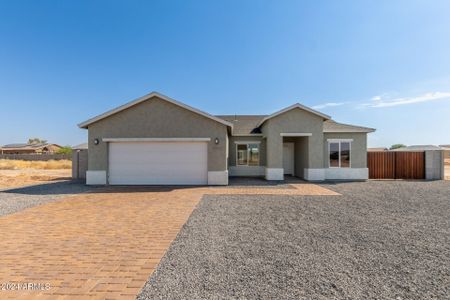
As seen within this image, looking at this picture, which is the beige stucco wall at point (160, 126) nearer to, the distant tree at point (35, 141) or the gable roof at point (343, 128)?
Answer: the gable roof at point (343, 128)

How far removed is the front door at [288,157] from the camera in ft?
60.4

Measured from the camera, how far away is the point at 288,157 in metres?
18.5

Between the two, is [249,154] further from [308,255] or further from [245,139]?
[308,255]

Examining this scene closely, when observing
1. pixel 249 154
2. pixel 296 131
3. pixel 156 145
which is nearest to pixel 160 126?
pixel 156 145

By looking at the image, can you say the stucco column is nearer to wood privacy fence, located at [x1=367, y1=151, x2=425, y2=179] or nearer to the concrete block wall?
wood privacy fence, located at [x1=367, y1=151, x2=425, y2=179]

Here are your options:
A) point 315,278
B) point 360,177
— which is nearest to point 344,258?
point 315,278

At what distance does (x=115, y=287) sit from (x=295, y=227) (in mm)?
4503

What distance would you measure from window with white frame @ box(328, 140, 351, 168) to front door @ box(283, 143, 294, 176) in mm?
3338

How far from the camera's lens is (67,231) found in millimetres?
5730

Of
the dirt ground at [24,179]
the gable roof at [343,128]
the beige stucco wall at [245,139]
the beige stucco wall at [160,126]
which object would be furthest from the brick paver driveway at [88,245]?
the gable roof at [343,128]

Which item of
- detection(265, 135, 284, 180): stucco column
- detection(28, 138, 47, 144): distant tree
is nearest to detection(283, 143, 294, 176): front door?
detection(265, 135, 284, 180): stucco column

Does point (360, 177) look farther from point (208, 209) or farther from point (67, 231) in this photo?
point (67, 231)

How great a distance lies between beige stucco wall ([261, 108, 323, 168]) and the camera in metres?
14.9

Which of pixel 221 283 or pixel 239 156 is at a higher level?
pixel 239 156
